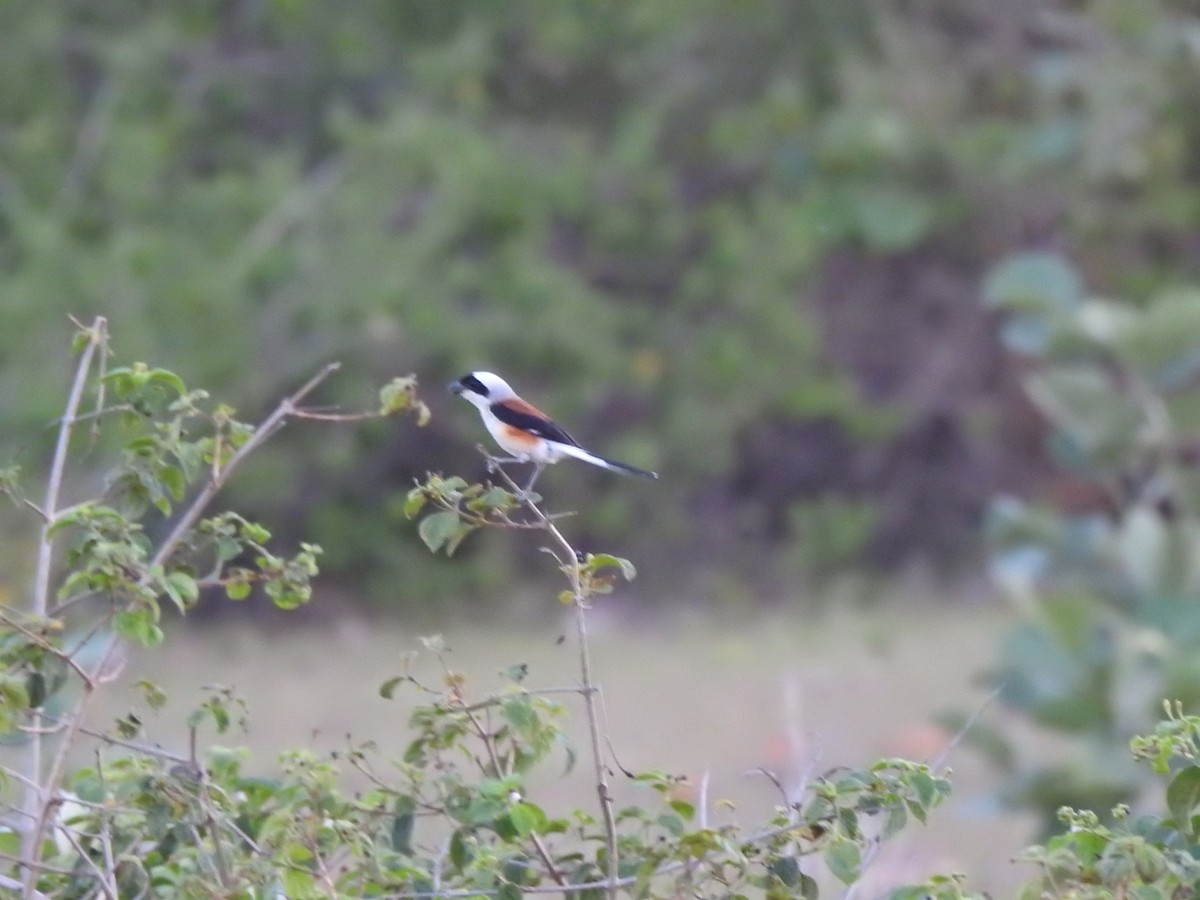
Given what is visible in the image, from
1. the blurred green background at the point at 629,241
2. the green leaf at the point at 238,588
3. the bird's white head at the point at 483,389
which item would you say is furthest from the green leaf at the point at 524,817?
the blurred green background at the point at 629,241

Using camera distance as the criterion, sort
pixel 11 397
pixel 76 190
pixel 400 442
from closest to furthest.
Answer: pixel 11 397
pixel 76 190
pixel 400 442

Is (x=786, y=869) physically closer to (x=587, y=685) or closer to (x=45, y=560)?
(x=587, y=685)

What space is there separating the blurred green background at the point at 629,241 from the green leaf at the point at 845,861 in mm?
5494

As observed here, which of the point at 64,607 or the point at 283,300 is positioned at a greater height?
the point at 283,300

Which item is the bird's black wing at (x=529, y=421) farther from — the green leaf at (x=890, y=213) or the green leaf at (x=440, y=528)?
the green leaf at (x=890, y=213)

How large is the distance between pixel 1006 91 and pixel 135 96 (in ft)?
13.9

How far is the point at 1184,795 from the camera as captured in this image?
2.17m

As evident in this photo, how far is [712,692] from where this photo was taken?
327 inches

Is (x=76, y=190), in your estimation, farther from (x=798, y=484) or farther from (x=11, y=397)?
(x=798, y=484)

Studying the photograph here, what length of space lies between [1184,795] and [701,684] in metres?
6.30

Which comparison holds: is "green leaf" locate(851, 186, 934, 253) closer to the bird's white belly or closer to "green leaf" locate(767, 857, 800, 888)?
the bird's white belly

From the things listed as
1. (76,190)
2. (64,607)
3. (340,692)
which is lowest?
(64,607)

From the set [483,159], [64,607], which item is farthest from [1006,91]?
[64,607]

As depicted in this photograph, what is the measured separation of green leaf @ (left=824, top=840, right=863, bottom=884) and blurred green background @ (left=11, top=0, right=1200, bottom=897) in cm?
549
